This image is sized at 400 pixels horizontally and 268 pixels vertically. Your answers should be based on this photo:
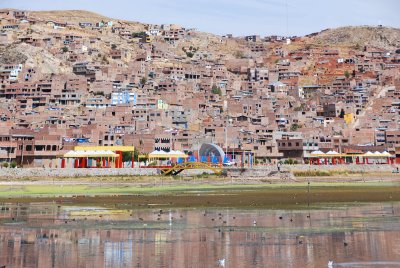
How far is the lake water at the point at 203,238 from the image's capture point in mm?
21969

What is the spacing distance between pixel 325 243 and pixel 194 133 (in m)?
A: 98.4

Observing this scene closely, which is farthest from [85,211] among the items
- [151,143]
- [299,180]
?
[151,143]

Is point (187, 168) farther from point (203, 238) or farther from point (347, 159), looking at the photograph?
point (203, 238)

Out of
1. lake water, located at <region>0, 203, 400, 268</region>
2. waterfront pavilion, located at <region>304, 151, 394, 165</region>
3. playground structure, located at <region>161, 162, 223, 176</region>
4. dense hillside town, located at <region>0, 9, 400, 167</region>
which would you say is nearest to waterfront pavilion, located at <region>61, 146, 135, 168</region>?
dense hillside town, located at <region>0, 9, 400, 167</region>

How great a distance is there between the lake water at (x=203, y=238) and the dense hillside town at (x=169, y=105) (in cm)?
6734

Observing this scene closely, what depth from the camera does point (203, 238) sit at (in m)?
27.1

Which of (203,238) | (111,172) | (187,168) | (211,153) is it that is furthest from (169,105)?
(203,238)

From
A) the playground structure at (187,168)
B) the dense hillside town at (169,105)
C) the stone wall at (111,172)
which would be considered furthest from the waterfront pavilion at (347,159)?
the playground structure at (187,168)

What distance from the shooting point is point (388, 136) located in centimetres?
13000

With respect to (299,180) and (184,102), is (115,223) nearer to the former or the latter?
(299,180)

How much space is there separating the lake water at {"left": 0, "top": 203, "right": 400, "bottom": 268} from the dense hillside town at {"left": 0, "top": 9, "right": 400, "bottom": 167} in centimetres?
6734

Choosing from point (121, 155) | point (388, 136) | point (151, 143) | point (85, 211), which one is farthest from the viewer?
point (388, 136)

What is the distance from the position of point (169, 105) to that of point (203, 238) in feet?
388

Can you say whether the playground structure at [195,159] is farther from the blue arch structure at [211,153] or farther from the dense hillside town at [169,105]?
the dense hillside town at [169,105]
